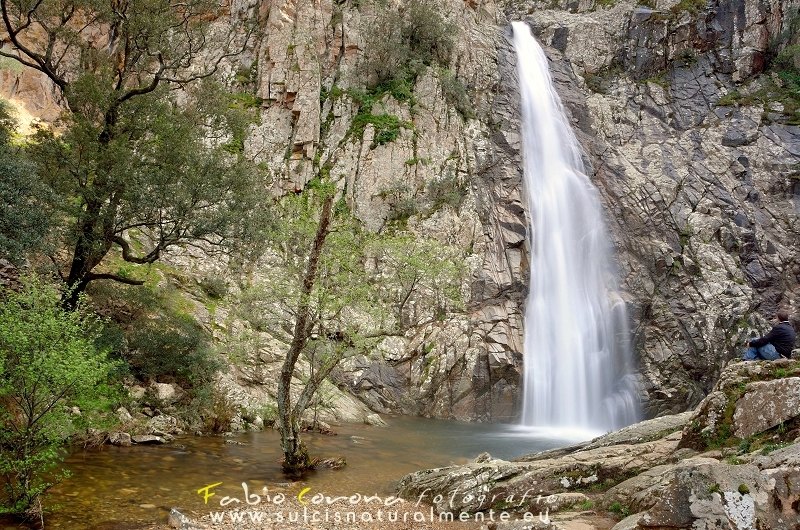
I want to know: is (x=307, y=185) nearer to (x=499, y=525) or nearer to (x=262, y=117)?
(x=262, y=117)

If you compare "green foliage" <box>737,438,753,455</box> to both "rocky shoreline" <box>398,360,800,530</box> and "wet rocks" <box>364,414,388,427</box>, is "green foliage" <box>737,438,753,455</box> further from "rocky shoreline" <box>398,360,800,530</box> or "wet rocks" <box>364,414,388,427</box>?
"wet rocks" <box>364,414,388,427</box>

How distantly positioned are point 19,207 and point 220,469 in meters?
8.80

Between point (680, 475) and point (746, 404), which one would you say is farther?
point (746, 404)

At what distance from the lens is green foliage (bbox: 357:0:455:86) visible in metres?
42.2

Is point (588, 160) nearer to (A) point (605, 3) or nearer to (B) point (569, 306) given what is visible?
(B) point (569, 306)

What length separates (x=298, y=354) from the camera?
12.6 metres

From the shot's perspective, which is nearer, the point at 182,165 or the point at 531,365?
the point at 182,165

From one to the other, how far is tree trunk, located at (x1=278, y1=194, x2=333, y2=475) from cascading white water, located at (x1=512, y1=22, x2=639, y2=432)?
19266 mm

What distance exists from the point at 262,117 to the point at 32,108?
15480mm

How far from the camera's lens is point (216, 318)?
24.4 metres

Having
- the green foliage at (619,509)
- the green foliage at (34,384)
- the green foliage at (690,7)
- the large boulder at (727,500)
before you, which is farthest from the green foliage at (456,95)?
the large boulder at (727,500)

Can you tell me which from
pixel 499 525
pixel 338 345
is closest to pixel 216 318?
pixel 338 345

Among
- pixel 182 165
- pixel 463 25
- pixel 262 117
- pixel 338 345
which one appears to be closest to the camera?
pixel 338 345

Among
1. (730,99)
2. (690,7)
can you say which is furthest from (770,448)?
(690,7)
